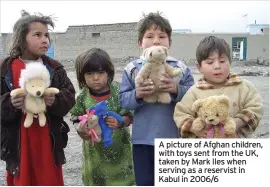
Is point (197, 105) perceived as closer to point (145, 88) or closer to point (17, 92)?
point (145, 88)

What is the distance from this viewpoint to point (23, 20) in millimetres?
2082

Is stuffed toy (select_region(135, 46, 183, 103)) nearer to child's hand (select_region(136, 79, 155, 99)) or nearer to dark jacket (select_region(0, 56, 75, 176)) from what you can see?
child's hand (select_region(136, 79, 155, 99))

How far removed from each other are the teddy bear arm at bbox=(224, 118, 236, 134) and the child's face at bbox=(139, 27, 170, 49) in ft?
1.73

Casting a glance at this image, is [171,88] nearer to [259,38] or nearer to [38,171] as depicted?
[38,171]

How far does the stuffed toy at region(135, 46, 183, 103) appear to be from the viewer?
188cm

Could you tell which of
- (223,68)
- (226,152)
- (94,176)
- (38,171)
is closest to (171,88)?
(223,68)

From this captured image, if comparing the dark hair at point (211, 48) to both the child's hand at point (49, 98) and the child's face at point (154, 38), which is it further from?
the child's hand at point (49, 98)

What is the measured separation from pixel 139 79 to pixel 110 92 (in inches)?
11.8

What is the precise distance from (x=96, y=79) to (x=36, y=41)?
1.24 feet

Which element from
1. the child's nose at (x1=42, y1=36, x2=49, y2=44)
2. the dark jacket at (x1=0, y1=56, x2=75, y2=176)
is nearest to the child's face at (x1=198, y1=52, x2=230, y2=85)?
the dark jacket at (x1=0, y1=56, x2=75, y2=176)

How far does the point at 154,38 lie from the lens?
1.99 metres

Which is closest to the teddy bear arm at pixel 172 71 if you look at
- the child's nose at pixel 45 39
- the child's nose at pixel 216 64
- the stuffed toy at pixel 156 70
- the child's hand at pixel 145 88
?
the stuffed toy at pixel 156 70

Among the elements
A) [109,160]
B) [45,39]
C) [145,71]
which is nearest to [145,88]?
[145,71]

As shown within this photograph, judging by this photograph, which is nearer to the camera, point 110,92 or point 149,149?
point 149,149
